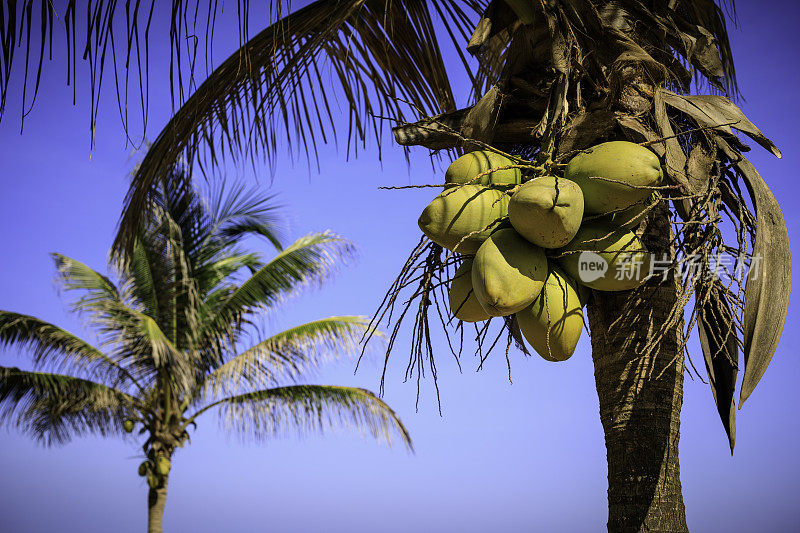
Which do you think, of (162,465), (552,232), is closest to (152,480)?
(162,465)

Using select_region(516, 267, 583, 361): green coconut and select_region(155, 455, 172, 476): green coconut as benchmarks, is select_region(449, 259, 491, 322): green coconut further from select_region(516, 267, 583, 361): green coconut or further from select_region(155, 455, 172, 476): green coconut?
select_region(155, 455, 172, 476): green coconut

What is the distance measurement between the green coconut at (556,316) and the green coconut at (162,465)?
7.92m

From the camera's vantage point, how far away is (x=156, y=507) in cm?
821

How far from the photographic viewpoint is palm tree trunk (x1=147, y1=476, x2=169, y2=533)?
26.8 feet

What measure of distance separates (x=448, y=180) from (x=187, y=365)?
7229mm

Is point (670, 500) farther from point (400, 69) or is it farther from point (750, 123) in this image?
point (400, 69)

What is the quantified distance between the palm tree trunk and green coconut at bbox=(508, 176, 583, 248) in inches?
320

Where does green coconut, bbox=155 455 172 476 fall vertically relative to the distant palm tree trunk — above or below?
above

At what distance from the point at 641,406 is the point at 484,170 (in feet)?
1.80

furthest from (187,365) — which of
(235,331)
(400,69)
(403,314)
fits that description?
(403,314)

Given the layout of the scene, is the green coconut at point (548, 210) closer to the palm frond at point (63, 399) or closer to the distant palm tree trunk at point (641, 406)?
the distant palm tree trunk at point (641, 406)

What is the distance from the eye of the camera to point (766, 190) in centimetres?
123

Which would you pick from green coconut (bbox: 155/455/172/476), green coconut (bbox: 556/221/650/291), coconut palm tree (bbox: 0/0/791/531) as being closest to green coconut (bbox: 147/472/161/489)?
green coconut (bbox: 155/455/172/476)

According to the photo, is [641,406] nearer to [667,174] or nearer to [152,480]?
[667,174]
